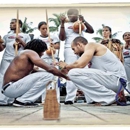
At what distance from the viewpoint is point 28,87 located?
540 centimetres

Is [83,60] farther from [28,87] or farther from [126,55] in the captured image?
[28,87]

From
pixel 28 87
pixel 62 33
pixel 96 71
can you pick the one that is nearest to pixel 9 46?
pixel 28 87

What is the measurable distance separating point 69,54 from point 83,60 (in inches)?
8.1

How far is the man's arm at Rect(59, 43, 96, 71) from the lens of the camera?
538 cm

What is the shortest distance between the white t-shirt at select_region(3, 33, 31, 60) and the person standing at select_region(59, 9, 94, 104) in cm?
49

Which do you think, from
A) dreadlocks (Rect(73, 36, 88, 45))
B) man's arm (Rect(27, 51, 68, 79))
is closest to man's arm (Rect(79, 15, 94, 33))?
dreadlocks (Rect(73, 36, 88, 45))

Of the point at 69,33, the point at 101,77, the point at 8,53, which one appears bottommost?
the point at 101,77

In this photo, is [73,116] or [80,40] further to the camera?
[80,40]

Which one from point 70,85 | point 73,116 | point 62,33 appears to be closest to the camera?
point 73,116

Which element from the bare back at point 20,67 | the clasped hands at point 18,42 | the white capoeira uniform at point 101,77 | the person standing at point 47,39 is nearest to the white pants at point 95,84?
the white capoeira uniform at point 101,77

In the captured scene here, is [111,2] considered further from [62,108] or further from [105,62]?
[62,108]

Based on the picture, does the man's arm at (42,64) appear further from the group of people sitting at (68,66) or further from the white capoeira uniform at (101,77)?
the white capoeira uniform at (101,77)

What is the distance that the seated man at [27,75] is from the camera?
5371 mm

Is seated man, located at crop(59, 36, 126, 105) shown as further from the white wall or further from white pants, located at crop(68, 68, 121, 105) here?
the white wall
